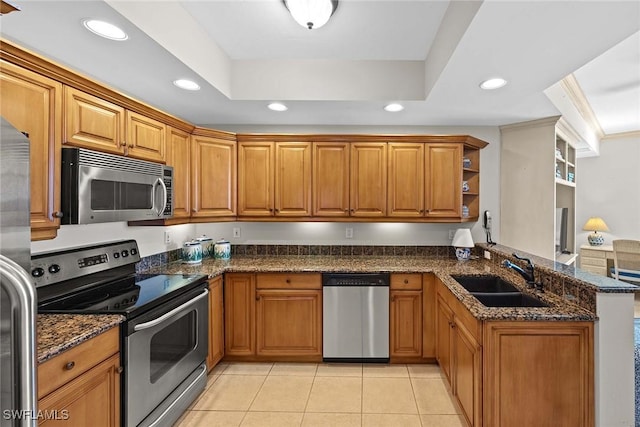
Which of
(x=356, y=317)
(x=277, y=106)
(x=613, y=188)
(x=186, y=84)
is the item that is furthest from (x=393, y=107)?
(x=613, y=188)

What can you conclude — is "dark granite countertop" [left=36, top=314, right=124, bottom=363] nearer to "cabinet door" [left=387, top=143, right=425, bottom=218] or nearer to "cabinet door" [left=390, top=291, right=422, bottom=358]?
"cabinet door" [left=390, top=291, right=422, bottom=358]

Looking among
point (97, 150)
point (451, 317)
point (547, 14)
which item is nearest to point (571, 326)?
point (451, 317)

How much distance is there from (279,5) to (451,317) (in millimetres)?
2473

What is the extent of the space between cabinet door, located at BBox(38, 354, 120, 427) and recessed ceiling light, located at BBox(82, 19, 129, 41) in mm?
1709

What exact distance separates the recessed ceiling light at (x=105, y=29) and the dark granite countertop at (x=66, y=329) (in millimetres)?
1506

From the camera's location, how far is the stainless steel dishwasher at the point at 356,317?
2.98 meters

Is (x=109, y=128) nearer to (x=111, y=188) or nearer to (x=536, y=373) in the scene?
(x=111, y=188)

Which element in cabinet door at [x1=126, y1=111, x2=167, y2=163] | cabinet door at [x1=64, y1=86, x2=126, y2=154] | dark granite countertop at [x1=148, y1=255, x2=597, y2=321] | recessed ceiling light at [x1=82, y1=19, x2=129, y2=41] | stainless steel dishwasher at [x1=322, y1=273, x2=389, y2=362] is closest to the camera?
recessed ceiling light at [x1=82, y1=19, x2=129, y2=41]

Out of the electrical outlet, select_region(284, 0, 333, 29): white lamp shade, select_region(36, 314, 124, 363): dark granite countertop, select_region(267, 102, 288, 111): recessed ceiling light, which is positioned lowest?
select_region(36, 314, 124, 363): dark granite countertop

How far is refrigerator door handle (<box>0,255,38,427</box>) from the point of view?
0.69 metres

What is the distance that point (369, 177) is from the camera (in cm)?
343

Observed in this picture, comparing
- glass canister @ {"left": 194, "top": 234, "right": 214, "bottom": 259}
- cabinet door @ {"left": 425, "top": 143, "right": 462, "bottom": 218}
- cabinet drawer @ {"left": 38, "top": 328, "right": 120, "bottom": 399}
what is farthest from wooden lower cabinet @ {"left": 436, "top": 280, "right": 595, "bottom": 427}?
glass canister @ {"left": 194, "top": 234, "right": 214, "bottom": 259}

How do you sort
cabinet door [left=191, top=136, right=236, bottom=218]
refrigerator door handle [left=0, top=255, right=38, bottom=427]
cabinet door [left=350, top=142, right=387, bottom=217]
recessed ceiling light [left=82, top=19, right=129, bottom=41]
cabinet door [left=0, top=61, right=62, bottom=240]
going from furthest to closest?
cabinet door [left=350, top=142, right=387, bottom=217] → cabinet door [left=191, top=136, right=236, bottom=218] → recessed ceiling light [left=82, top=19, right=129, bottom=41] → cabinet door [left=0, top=61, right=62, bottom=240] → refrigerator door handle [left=0, top=255, right=38, bottom=427]

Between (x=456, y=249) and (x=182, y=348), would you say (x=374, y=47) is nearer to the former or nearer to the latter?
(x=456, y=249)
